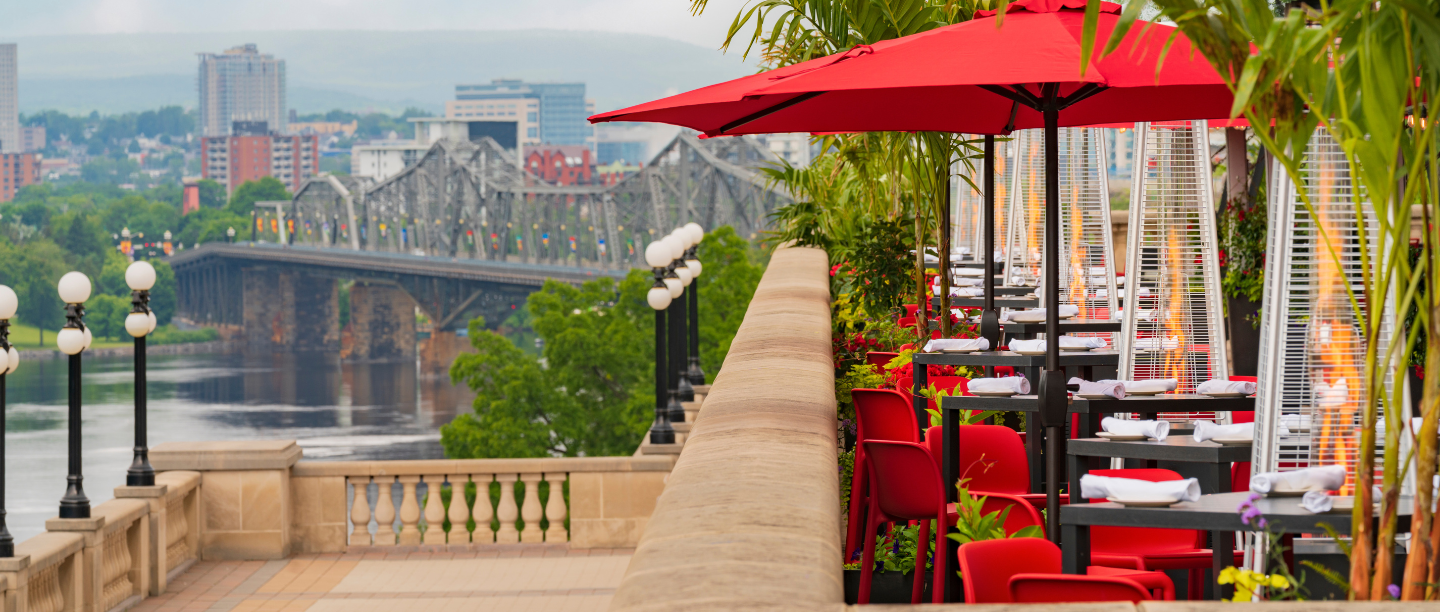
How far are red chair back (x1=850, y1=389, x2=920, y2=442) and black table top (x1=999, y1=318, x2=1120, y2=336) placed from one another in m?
1.84

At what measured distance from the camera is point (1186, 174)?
5223 millimetres

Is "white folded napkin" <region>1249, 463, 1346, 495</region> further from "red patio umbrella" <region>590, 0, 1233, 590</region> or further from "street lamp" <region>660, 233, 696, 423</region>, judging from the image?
"street lamp" <region>660, 233, 696, 423</region>

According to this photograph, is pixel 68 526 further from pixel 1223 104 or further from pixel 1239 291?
pixel 1239 291

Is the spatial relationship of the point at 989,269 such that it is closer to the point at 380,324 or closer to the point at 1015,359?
the point at 1015,359

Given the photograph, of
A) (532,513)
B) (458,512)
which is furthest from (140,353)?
(532,513)

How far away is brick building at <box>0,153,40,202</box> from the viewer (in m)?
191

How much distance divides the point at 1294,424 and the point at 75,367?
859 cm

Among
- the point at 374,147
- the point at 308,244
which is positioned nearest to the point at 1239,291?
the point at 308,244

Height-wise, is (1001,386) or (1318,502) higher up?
(1001,386)

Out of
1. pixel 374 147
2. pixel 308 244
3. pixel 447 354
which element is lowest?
pixel 447 354

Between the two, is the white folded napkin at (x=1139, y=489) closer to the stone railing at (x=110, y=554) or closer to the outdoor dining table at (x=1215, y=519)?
the outdoor dining table at (x=1215, y=519)

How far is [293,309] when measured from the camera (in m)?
110

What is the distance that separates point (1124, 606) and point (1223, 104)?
274cm

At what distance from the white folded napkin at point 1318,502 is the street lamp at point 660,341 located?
8.60m
